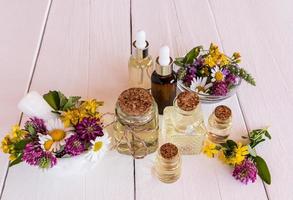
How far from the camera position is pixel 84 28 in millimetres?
1050

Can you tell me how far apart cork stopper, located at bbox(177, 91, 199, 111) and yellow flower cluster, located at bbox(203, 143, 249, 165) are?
0.32 feet

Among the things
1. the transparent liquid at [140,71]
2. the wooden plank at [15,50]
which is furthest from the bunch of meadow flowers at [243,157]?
the wooden plank at [15,50]

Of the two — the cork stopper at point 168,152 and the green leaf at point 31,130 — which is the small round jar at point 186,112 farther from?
the green leaf at point 31,130

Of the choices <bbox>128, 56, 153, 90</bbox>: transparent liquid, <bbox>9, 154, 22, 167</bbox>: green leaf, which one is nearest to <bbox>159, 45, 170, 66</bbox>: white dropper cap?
<bbox>128, 56, 153, 90</bbox>: transparent liquid

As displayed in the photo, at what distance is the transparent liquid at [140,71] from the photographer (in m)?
0.83

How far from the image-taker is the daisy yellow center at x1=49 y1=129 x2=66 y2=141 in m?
0.68

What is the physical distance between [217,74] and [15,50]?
0.55 meters

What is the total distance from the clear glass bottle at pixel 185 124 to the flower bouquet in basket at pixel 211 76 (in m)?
0.10

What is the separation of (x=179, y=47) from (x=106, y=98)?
0.89ft

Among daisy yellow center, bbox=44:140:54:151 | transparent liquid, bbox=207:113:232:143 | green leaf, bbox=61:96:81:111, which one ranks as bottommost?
daisy yellow center, bbox=44:140:54:151

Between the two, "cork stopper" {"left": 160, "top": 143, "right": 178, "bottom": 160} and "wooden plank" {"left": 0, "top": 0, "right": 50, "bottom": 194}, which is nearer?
"cork stopper" {"left": 160, "top": 143, "right": 178, "bottom": 160}

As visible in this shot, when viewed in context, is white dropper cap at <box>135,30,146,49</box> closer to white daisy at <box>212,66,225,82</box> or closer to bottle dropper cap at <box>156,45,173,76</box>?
bottle dropper cap at <box>156,45,173,76</box>

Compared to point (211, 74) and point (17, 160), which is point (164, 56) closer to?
point (211, 74)

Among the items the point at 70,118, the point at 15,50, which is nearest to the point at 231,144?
the point at 70,118
